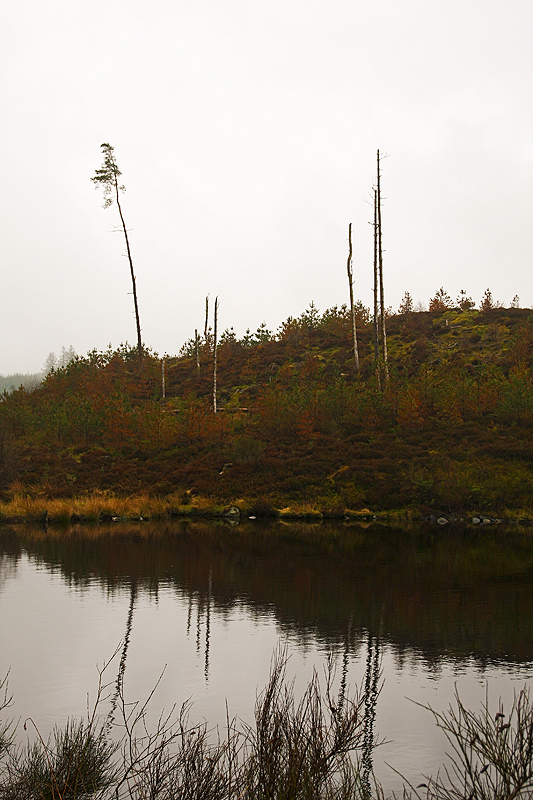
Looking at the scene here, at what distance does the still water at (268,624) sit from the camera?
7176mm

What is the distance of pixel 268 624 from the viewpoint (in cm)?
1051

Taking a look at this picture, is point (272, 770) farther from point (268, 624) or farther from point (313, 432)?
→ point (313, 432)

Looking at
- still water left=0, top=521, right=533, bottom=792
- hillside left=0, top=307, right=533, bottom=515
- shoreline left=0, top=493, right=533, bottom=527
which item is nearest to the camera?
still water left=0, top=521, right=533, bottom=792

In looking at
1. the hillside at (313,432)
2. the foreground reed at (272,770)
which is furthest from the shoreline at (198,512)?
the foreground reed at (272,770)

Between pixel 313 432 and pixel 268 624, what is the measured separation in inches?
930

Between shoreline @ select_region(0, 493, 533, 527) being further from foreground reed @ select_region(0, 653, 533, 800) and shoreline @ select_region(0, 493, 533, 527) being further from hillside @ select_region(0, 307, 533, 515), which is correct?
foreground reed @ select_region(0, 653, 533, 800)

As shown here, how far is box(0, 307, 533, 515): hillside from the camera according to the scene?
27469mm

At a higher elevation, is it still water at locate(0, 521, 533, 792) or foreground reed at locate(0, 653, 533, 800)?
foreground reed at locate(0, 653, 533, 800)

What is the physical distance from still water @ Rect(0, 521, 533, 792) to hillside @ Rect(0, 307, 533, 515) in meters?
8.21

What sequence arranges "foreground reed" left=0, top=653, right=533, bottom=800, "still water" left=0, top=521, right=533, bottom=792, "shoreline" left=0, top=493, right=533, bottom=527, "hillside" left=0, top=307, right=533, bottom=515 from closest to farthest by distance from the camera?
"foreground reed" left=0, top=653, right=533, bottom=800, "still water" left=0, top=521, right=533, bottom=792, "shoreline" left=0, top=493, right=533, bottom=527, "hillside" left=0, top=307, right=533, bottom=515

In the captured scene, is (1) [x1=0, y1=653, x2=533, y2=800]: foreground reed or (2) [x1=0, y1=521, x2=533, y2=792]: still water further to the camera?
(2) [x1=0, y1=521, x2=533, y2=792]: still water

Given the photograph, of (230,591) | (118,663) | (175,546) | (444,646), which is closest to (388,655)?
(444,646)

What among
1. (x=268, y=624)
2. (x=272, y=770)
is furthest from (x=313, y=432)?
(x=272, y=770)

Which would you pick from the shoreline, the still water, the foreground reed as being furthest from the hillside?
the foreground reed
